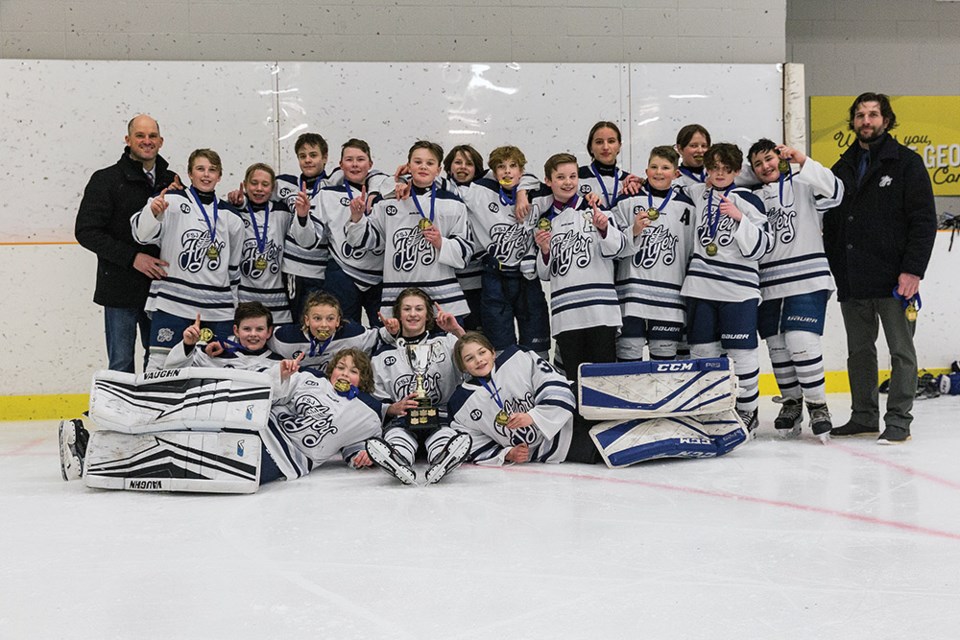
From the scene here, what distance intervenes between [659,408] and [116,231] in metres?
2.52

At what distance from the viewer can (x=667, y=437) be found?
11.3ft

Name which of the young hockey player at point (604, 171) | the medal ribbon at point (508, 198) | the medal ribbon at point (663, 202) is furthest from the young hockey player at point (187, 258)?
the medal ribbon at point (663, 202)

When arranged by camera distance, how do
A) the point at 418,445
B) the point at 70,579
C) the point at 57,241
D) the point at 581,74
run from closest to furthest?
the point at 70,579, the point at 418,445, the point at 57,241, the point at 581,74

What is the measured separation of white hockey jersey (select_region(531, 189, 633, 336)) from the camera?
374 cm

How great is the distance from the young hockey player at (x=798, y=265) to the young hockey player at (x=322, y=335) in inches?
65.0

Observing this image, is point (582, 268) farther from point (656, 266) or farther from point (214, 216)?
point (214, 216)

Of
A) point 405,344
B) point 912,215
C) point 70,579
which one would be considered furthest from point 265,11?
point 70,579

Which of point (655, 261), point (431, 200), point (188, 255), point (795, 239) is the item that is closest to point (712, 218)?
point (655, 261)

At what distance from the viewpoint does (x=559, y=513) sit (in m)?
2.68

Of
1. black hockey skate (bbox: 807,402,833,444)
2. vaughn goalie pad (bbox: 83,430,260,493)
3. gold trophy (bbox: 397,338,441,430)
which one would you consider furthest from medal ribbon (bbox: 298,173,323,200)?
black hockey skate (bbox: 807,402,833,444)

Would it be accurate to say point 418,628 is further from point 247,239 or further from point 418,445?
point 247,239

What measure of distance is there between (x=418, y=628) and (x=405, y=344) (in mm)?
1982

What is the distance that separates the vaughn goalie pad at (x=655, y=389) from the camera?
3469mm

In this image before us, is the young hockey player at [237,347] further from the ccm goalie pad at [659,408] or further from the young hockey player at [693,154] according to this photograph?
the young hockey player at [693,154]
